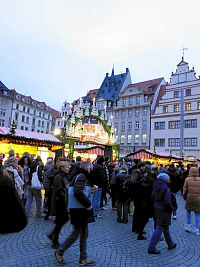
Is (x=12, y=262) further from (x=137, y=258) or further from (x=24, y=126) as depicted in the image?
(x=24, y=126)

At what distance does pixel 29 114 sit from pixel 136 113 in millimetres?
28217

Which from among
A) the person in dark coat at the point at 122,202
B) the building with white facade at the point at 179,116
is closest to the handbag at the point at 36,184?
the person in dark coat at the point at 122,202

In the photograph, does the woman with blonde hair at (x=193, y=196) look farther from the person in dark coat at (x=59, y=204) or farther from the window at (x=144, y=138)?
the window at (x=144, y=138)

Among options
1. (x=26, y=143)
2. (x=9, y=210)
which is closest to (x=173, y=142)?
(x=26, y=143)

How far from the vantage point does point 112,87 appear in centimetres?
5884

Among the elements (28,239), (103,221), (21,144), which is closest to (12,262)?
(28,239)

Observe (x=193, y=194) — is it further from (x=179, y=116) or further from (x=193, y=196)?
(x=179, y=116)

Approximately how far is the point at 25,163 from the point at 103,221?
3266mm

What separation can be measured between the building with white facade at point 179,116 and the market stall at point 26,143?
22.5 m

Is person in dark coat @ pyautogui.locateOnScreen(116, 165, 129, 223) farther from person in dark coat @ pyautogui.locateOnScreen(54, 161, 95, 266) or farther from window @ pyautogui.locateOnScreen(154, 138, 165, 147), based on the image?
window @ pyautogui.locateOnScreen(154, 138, 165, 147)

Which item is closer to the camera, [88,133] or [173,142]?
[88,133]

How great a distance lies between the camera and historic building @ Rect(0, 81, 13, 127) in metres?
56.9

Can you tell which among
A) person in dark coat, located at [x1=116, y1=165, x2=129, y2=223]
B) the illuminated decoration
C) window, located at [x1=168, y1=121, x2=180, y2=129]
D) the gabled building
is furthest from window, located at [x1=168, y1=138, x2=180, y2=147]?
person in dark coat, located at [x1=116, y1=165, x2=129, y2=223]

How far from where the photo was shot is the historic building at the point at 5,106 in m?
56.9
